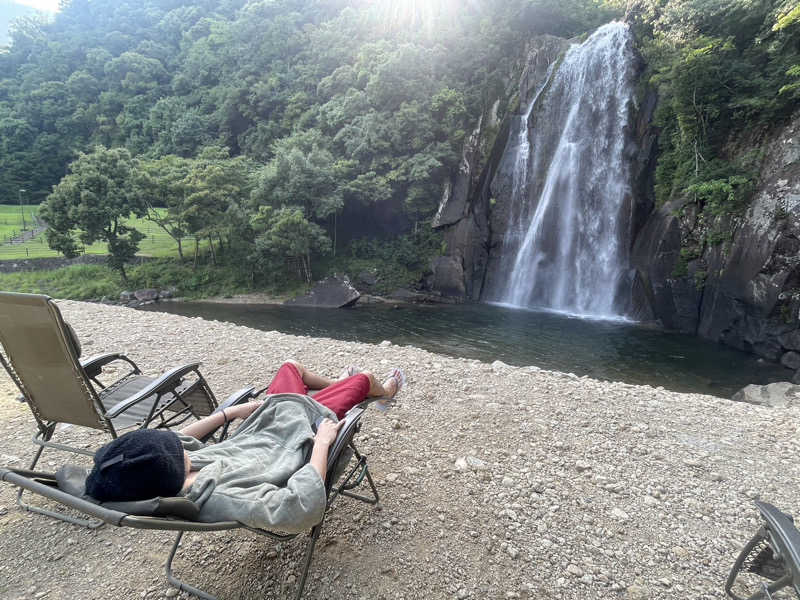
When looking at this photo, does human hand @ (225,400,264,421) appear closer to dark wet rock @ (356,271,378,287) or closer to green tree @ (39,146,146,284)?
dark wet rock @ (356,271,378,287)

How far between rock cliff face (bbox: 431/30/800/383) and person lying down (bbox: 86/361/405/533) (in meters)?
12.8

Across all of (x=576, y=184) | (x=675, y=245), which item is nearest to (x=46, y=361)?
(x=675, y=245)

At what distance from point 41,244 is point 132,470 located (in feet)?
129

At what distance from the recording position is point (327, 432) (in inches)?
90.0

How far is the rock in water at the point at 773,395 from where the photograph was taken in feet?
24.1

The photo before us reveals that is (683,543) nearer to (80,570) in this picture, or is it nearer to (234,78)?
(80,570)

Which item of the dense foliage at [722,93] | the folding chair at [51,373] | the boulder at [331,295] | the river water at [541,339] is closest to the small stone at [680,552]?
the folding chair at [51,373]

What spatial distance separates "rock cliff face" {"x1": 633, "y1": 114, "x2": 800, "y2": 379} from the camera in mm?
11242

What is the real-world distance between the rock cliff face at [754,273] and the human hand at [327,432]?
1366 cm

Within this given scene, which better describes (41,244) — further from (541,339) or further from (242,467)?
(242,467)

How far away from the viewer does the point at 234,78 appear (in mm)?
39750

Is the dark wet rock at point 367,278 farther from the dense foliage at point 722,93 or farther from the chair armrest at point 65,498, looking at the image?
the chair armrest at point 65,498

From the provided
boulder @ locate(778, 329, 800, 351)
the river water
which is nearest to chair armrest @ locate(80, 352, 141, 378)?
the river water

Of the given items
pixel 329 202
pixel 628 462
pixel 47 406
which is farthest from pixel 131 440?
pixel 329 202
